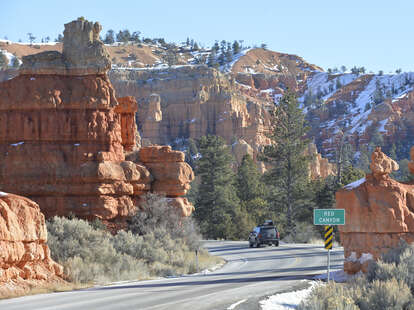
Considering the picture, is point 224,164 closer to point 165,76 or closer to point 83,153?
point 83,153

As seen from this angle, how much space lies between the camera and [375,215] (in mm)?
22219

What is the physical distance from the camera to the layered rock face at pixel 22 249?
61.9 ft

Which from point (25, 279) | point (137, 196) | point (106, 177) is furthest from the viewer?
point (137, 196)

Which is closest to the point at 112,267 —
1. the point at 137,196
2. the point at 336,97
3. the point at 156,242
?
the point at 156,242

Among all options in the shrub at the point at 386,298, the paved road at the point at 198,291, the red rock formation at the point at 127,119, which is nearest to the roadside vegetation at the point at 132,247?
the paved road at the point at 198,291

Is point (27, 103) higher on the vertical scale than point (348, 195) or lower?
higher

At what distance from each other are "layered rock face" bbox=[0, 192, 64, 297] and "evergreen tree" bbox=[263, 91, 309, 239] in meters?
42.3

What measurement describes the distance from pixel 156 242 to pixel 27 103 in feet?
29.2

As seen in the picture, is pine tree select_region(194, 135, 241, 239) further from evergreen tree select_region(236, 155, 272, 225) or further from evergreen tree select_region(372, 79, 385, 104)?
evergreen tree select_region(372, 79, 385, 104)

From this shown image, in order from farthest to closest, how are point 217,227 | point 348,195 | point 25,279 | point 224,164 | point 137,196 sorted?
point 224,164 < point 217,227 < point 137,196 < point 348,195 < point 25,279

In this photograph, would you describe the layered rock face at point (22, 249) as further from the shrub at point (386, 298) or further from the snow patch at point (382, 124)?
the snow patch at point (382, 124)

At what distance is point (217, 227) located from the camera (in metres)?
65.9

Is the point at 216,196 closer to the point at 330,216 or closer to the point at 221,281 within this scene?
the point at 221,281

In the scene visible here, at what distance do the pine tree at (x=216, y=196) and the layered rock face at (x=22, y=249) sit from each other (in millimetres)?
44114
